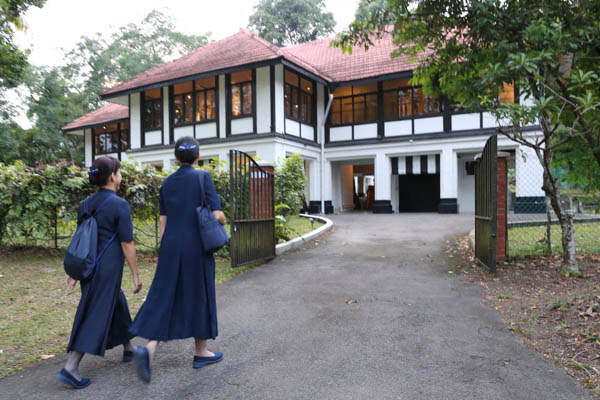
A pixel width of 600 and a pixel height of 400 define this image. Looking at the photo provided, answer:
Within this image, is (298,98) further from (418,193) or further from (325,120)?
(418,193)

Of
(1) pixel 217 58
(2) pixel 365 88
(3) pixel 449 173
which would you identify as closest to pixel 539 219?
(3) pixel 449 173

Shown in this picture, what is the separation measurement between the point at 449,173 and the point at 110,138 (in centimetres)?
2019

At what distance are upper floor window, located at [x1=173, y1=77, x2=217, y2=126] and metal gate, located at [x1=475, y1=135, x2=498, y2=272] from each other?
13.6 metres

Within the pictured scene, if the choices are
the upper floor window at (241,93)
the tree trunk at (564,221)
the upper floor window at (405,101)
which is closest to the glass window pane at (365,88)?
the upper floor window at (405,101)

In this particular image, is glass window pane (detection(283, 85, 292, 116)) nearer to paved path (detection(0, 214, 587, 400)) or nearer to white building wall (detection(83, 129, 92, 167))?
paved path (detection(0, 214, 587, 400))

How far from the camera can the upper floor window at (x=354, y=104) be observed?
19.6 meters

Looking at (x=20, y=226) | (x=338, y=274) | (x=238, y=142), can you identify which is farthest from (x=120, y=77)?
(x=338, y=274)

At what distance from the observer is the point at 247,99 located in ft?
57.7

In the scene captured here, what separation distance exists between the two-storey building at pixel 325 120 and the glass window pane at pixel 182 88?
0.05 metres

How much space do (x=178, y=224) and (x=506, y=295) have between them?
4.27 m

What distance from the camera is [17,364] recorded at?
3354 millimetres

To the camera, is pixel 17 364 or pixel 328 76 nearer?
pixel 17 364

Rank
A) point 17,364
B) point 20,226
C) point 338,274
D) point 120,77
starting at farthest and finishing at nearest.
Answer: point 120,77 < point 20,226 < point 338,274 < point 17,364

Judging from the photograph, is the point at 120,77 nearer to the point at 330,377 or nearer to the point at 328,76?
the point at 328,76
